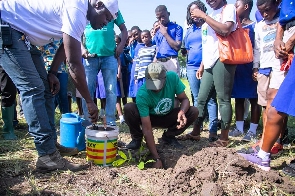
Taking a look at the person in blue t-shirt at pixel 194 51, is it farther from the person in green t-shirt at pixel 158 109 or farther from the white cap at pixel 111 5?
the white cap at pixel 111 5

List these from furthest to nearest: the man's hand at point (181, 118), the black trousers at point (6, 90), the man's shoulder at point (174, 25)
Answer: the man's shoulder at point (174, 25)
the black trousers at point (6, 90)
the man's hand at point (181, 118)

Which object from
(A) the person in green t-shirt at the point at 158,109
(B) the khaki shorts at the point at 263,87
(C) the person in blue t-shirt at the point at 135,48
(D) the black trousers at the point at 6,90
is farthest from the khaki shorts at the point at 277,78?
(D) the black trousers at the point at 6,90

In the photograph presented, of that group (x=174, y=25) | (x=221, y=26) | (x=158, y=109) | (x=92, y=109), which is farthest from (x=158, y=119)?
(x=174, y=25)

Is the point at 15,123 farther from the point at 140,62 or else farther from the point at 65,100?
the point at 140,62

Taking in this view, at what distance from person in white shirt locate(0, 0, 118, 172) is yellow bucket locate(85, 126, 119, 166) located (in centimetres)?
40

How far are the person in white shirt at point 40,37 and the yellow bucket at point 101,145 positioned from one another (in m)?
0.40

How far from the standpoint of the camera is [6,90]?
3.92 meters

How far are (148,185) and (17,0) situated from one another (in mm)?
1962

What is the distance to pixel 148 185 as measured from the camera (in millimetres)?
2451

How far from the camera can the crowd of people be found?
8.05 ft

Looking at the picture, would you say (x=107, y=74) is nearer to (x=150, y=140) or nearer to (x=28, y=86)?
(x=150, y=140)

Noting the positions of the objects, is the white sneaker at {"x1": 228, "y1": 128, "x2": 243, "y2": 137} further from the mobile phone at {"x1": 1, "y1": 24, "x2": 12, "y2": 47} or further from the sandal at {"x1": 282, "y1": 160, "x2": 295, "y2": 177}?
the mobile phone at {"x1": 1, "y1": 24, "x2": 12, "y2": 47}

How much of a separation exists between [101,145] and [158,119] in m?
1.00

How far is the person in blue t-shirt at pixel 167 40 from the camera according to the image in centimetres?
509
